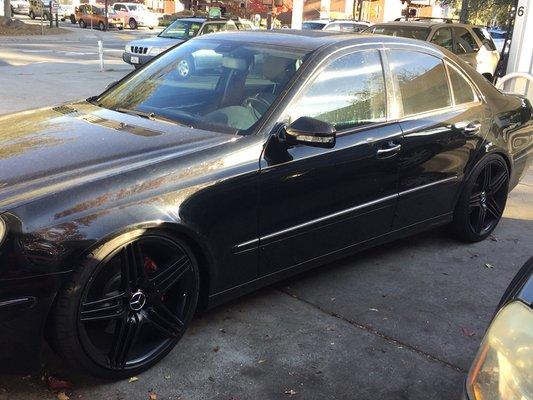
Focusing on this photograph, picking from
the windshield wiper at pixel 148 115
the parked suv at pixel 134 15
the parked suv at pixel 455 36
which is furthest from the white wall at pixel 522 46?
the parked suv at pixel 134 15

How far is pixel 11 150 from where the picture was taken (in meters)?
2.93

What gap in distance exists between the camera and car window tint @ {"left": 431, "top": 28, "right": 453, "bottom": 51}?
12.0 m

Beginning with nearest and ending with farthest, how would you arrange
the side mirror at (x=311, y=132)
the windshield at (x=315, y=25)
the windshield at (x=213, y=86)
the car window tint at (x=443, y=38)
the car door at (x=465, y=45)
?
the side mirror at (x=311, y=132), the windshield at (x=213, y=86), the car window tint at (x=443, y=38), the car door at (x=465, y=45), the windshield at (x=315, y=25)

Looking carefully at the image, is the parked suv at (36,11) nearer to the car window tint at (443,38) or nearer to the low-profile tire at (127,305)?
the car window tint at (443,38)

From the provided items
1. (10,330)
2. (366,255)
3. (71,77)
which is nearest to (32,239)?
(10,330)

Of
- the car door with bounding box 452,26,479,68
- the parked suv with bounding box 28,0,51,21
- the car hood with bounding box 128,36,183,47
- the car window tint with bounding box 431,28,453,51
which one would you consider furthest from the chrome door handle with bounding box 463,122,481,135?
the parked suv with bounding box 28,0,51,21

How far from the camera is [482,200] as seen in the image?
187 inches

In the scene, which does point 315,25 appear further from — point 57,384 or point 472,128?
point 57,384

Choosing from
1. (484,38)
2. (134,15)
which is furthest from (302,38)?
(134,15)

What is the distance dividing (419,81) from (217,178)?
6.28 ft

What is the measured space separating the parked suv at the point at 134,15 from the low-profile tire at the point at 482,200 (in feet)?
136

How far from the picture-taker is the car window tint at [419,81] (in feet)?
13.1

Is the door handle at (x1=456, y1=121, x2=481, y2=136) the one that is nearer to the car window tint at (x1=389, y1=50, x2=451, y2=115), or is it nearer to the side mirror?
the car window tint at (x1=389, y1=50, x2=451, y2=115)

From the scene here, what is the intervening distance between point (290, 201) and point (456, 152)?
1659 millimetres
